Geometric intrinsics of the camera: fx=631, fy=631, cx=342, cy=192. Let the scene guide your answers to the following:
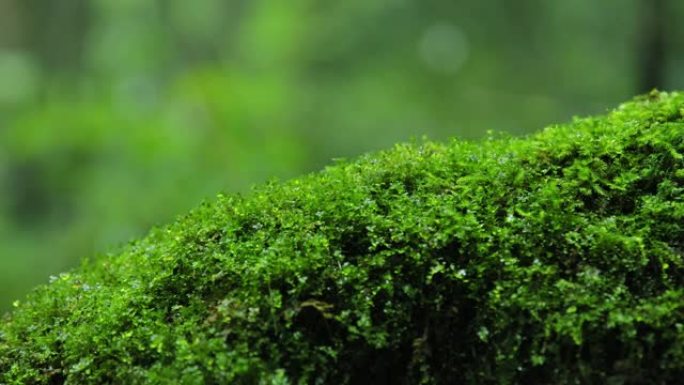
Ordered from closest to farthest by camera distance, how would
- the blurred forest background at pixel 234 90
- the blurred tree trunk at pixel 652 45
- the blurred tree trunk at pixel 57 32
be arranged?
the blurred tree trunk at pixel 652 45
the blurred forest background at pixel 234 90
the blurred tree trunk at pixel 57 32

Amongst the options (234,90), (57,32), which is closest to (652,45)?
(234,90)

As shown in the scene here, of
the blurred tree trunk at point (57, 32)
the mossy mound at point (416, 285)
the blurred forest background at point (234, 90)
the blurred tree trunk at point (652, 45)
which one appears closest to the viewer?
the mossy mound at point (416, 285)

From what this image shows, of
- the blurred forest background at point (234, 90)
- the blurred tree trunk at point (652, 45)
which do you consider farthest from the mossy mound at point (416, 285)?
the blurred forest background at point (234, 90)

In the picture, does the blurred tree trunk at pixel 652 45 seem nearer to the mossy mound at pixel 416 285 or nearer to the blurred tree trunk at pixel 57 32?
the mossy mound at pixel 416 285

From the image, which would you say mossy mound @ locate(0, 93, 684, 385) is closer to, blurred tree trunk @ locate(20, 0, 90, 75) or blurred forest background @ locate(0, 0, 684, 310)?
blurred forest background @ locate(0, 0, 684, 310)

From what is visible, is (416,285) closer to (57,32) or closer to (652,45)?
(652,45)
